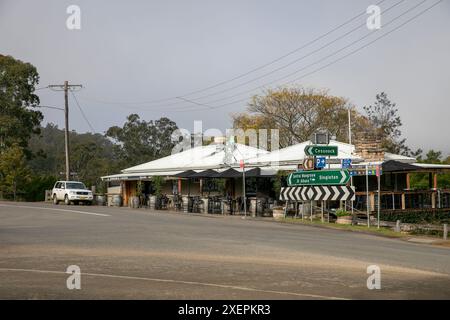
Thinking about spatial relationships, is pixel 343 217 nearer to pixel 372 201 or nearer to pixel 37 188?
pixel 372 201

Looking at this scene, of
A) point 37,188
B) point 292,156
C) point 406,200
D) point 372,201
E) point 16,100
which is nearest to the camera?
point 372,201

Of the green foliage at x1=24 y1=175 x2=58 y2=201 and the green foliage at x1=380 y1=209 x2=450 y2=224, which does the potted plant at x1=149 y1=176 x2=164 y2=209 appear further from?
the green foliage at x1=24 y1=175 x2=58 y2=201

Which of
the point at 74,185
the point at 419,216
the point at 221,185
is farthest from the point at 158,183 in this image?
the point at 419,216

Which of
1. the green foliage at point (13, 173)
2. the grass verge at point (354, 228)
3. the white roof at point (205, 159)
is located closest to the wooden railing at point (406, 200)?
the grass verge at point (354, 228)

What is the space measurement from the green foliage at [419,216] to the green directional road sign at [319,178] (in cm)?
639

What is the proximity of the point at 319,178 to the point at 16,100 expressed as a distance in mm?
44812

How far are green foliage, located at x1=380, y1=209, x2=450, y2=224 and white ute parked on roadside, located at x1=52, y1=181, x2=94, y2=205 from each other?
66.9ft

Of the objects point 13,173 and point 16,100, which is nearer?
point 13,173

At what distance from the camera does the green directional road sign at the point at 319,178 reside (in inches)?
981

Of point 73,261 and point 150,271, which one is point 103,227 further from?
point 150,271

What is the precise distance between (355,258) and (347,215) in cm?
1415

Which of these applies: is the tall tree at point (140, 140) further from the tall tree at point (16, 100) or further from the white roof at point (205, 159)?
the white roof at point (205, 159)

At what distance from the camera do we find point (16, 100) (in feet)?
203
